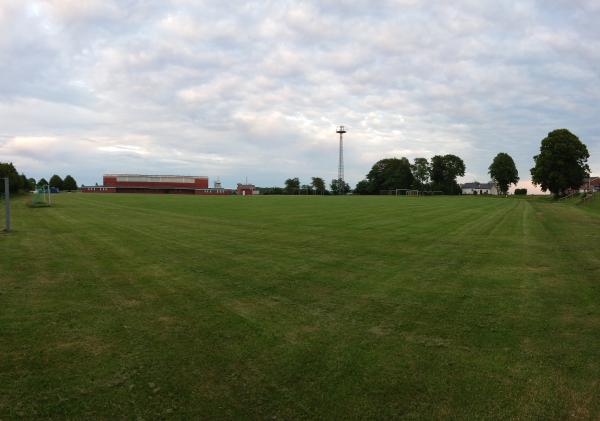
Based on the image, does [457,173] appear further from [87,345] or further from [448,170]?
[87,345]

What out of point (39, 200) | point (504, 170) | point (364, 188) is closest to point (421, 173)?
point (364, 188)

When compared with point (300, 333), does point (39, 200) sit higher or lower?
higher

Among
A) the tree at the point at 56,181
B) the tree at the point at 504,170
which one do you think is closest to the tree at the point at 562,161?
the tree at the point at 504,170

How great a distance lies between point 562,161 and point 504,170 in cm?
5088

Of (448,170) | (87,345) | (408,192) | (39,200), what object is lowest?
(87,345)

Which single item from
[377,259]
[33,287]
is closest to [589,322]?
[377,259]

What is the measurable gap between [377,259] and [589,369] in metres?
6.94

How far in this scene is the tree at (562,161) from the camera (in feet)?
229

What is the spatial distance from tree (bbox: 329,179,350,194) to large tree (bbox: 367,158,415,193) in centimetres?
1030

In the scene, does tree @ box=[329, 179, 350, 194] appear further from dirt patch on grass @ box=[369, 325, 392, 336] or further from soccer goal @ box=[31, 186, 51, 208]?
dirt patch on grass @ box=[369, 325, 392, 336]

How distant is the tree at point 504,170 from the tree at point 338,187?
50052 mm

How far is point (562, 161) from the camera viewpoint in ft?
228

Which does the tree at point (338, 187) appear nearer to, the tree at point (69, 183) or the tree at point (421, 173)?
the tree at point (421, 173)

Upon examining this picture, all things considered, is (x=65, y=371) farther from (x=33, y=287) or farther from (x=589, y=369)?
(x=589, y=369)
